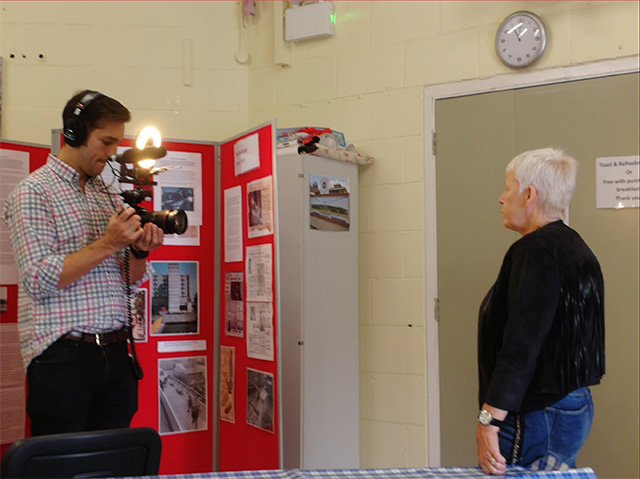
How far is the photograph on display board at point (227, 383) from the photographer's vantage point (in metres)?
3.30

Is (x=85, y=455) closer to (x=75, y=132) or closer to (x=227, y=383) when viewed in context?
(x=75, y=132)

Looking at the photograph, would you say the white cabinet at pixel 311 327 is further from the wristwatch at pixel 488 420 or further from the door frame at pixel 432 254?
the wristwatch at pixel 488 420

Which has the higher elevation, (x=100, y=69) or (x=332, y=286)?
(x=100, y=69)

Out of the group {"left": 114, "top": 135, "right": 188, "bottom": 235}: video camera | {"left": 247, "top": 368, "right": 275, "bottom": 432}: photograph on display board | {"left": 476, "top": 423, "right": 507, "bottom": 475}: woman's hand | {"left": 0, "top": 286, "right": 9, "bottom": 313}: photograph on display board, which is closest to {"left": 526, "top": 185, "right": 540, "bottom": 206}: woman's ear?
{"left": 476, "top": 423, "right": 507, "bottom": 475}: woman's hand

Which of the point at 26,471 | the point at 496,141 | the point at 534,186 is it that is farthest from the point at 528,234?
the point at 496,141

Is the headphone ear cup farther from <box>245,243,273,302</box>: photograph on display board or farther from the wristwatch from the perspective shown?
the wristwatch

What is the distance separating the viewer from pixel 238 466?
3260 millimetres

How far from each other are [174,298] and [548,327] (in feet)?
6.36

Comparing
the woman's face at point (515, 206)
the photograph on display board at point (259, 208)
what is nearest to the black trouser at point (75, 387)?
the photograph on display board at point (259, 208)

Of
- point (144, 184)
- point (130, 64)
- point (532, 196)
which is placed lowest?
point (532, 196)

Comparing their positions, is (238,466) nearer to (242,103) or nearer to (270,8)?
(242,103)

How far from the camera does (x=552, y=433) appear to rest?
1.79 metres

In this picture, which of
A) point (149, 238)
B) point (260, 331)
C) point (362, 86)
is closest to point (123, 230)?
point (149, 238)

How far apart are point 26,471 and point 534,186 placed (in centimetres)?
144
